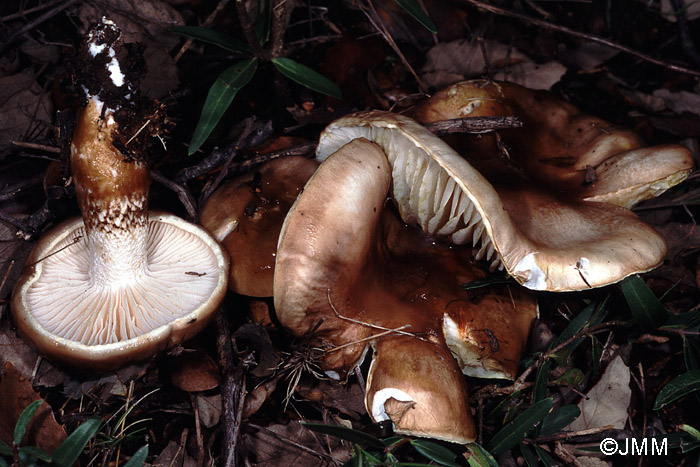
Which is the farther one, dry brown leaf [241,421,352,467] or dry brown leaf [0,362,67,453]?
dry brown leaf [241,421,352,467]

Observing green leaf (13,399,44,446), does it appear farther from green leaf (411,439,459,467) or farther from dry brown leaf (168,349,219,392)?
green leaf (411,439,459,467)

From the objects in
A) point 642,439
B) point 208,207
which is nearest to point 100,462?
point 208,207

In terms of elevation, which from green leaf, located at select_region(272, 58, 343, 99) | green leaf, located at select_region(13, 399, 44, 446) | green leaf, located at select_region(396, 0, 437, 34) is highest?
green leaf, located at select_region(396, 0, 437, 34)

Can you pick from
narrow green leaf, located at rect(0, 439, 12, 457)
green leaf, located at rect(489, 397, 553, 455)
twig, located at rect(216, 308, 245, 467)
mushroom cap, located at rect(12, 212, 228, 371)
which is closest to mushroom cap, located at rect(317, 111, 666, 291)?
green leaf, located at rect(489, 397, 553, 455)

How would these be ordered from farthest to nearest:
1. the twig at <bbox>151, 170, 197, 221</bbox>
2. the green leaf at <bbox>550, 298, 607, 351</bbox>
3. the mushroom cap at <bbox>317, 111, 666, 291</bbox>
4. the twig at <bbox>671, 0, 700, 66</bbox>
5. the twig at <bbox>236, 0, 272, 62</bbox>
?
the twig at <bbox>671, 0, 700, 66</bbox> → the twig at <bbox>151, 170, 197, 221</bbox> → the green leaf at <bbox>550, 298, 607, 351</bbox> → the twig at <bbox>236, 0, 272, 62</bbox> → the mushroom cap at <bbox>317, 111, 666, 291</bbox>

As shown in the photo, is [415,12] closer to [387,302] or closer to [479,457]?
[387,302]

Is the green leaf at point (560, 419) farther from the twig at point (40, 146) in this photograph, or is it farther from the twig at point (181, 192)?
the twig at point (40, 146)

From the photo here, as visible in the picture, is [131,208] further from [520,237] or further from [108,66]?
[520,237]

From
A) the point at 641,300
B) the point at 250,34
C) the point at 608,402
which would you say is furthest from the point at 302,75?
the point at 608,402
